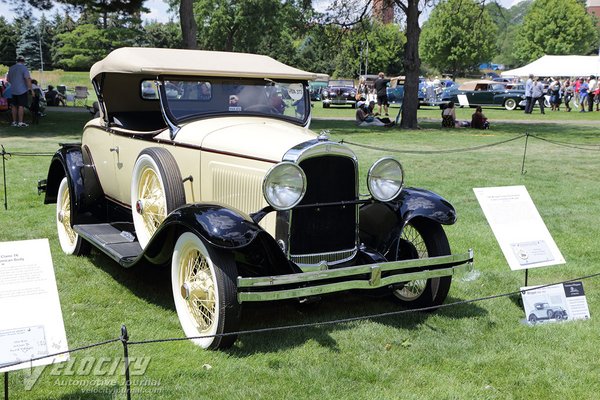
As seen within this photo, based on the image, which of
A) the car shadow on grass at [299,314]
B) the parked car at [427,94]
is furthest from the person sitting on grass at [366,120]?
the car shadow on grass at [299,314]

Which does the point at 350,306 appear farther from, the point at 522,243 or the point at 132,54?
the point at 132,54

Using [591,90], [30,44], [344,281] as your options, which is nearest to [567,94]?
[591,90]

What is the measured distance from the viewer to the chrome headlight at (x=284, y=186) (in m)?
4.03

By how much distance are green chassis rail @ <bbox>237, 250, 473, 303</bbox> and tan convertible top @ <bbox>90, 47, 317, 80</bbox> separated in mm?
2156

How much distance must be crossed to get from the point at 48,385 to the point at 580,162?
12.4m

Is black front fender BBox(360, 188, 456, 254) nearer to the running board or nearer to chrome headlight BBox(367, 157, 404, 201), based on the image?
chrome headlight BBox(367, 157, 404, 201)

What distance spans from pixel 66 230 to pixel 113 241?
147 centimetres

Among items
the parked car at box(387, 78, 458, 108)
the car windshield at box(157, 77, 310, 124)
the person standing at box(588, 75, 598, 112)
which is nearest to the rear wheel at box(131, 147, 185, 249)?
the car windshield at box(157, 77, 310, 124)

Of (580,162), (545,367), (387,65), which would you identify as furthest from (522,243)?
(387,65)

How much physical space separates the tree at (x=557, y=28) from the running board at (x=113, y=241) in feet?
236

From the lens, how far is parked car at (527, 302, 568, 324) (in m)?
4.71

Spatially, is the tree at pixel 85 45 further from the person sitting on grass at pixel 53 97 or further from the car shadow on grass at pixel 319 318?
the car shadow on grass at pixel 319 318

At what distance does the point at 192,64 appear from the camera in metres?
5.45

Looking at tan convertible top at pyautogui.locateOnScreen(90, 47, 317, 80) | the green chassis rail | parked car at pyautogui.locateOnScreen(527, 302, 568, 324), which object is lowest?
parked car at pyautogui.locateOnScreen(527, 302, 568, 324)
